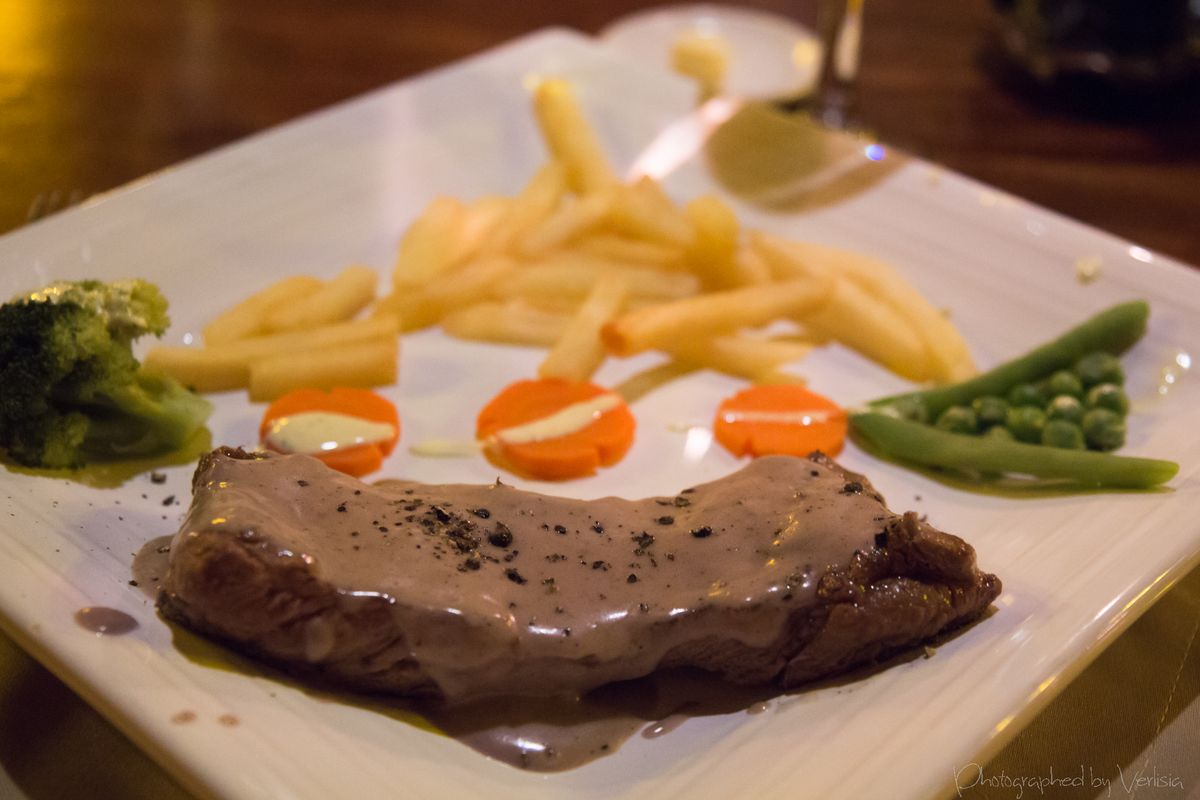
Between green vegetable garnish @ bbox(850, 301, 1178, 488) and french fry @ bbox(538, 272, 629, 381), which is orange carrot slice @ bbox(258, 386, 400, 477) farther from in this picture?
green vegetable garnish @ bbox(850, 301, 1178, 488)

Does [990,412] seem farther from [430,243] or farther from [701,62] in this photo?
[701,62]

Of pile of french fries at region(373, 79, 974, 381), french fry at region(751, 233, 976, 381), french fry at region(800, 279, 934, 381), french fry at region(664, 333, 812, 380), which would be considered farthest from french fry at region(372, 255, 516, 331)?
french fry at region(800, 279, 934, 381)

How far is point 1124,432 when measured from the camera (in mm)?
4500

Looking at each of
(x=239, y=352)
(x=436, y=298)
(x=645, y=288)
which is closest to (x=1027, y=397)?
(x=645, y=288)

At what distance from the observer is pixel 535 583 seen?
326cm

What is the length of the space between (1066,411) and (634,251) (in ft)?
7.10

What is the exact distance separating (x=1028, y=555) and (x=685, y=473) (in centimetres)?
137

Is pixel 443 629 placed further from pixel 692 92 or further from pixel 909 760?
pixel 692 92

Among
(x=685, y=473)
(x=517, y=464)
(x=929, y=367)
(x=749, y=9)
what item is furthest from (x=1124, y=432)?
(x=749, y=9)

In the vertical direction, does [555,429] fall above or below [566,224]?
below

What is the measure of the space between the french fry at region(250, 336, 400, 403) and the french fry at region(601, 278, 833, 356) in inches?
38.7

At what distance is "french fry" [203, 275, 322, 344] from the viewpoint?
485cm

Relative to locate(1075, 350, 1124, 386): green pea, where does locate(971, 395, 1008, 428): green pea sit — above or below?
below

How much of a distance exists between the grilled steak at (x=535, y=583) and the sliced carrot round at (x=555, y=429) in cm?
90
